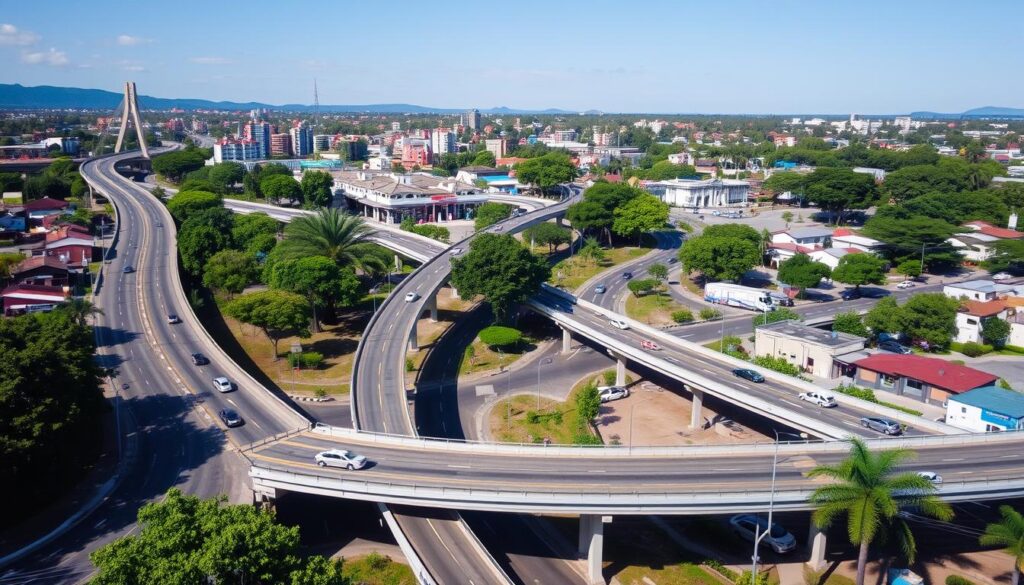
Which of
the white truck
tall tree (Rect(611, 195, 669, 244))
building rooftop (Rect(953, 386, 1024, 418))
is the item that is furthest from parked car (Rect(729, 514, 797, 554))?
tall tree (Rect(611, 195, 669, 244))

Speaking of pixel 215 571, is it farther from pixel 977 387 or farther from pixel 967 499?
pixel 977 387

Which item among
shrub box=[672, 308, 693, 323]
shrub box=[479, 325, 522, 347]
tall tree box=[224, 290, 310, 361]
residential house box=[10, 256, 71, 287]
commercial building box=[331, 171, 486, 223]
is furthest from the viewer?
commercial building box=[331, 171, 486, 223]

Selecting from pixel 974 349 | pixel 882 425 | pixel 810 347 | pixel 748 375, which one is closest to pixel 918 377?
pixel 810 347

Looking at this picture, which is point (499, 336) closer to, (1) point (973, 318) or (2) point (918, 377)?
(2) point (918, 377)

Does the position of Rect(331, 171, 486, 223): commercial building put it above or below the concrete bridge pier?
above

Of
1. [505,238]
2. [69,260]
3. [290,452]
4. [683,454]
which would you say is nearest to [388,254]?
[505,238]

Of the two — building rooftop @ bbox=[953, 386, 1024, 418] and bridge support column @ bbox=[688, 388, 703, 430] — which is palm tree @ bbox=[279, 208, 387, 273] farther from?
building rooftop @ bbox=[953, 386, 1024, 418]

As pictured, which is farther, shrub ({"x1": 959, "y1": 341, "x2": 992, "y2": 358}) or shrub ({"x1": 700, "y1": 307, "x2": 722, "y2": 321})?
shrub ({"x1": 700, "y1": 307, "x2": 722, "y2": 321})
